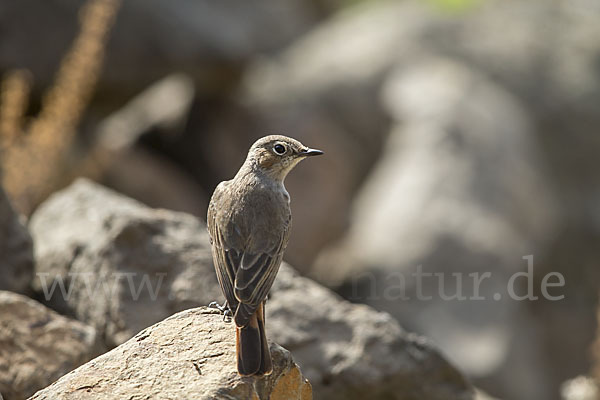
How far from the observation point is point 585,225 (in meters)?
11.3

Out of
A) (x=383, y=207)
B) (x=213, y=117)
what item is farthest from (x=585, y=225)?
(x=213, y=117)

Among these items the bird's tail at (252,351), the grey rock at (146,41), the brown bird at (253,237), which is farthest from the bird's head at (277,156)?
the grey rock at (146,41)

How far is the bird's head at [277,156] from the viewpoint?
4625 mm

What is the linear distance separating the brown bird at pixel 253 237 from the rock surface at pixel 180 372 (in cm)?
12

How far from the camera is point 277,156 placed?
462cm

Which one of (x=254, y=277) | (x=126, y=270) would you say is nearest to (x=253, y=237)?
(x=254, y=277)

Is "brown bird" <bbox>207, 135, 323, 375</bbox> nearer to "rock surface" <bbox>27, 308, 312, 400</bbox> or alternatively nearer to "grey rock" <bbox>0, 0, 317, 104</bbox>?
"rock surface" <bbox>27, 308, 312, 400</bbox>

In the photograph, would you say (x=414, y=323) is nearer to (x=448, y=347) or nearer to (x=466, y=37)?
(x=448, y=347)

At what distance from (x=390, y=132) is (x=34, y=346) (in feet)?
24.4

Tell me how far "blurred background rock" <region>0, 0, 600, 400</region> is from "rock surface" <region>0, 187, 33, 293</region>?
1.70 meters

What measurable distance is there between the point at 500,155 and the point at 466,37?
276cm

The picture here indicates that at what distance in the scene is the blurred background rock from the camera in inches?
353

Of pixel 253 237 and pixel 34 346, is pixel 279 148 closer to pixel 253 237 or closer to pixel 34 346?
pixel 253 237

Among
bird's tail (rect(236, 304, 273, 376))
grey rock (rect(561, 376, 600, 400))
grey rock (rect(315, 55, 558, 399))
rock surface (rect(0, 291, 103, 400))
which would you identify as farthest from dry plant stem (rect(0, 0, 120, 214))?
grey rock (rect(561, 376, 600, 400))
